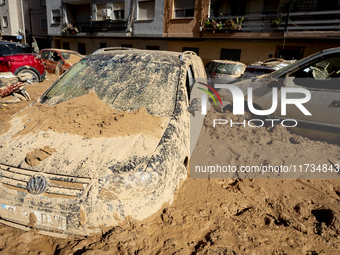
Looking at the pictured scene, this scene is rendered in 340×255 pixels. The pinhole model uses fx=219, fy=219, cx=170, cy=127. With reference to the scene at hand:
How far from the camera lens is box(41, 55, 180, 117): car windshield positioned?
9.17ft

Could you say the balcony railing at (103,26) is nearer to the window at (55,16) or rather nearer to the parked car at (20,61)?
the window at (55,16)

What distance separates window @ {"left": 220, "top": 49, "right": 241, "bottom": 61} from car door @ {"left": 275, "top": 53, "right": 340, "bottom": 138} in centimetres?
1169

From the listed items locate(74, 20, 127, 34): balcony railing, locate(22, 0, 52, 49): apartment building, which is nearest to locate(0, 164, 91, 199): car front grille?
locate(74, 20, 127, 34): balcony railing

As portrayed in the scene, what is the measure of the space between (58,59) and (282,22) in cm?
1299

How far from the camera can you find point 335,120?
378 cm

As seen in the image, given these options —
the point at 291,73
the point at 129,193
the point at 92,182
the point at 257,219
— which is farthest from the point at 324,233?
the point at 291,73

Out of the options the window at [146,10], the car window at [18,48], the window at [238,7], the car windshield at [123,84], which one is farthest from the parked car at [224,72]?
the window at [146,10]

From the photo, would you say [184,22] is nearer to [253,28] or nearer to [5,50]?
[253,28]

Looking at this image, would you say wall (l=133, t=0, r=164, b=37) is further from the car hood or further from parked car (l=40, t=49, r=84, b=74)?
the car hood

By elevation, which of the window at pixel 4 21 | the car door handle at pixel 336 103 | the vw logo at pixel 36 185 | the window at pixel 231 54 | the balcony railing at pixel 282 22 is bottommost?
the vw logo at pixel 36 185

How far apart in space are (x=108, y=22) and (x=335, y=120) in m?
20.3

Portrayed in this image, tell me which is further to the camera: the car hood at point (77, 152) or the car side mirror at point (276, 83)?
the car side mirror at point (276, 83)

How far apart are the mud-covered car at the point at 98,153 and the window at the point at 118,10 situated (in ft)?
63.2

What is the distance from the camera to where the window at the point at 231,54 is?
604 inches
